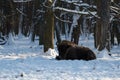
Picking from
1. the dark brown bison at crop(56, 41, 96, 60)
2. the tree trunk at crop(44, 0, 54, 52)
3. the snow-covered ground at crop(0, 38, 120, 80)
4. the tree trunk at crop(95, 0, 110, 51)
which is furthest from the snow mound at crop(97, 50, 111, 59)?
the tree trunk at crop(44, 0, 54, 52)

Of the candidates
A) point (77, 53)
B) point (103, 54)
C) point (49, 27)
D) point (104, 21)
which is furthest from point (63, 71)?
point (49, 27)

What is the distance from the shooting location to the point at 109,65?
13.9 m

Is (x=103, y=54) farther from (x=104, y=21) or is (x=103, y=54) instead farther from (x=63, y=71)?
(x=63, y=71)

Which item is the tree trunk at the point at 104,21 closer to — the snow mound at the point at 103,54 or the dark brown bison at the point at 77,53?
the snow mound at the point at 103,54

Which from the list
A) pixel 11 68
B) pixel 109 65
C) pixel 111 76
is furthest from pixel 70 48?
pixel 111 76

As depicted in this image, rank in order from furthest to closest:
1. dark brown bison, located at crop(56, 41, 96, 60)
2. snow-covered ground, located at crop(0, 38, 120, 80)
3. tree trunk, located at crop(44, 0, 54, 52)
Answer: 1. tree trunk, located at crop(44, 0, 54, 52)
2. dark brown bison, located at crop(56, 41, 96, 60)
3. snow-covered ground, located at crop(0, 38, 120, 80)

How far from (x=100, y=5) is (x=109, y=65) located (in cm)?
505

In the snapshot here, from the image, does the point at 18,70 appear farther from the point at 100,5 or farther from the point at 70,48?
the point at 100,5

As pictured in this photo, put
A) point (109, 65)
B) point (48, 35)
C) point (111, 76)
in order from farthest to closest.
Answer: point (48, 35)
point (109, 65)
point (111, 76)

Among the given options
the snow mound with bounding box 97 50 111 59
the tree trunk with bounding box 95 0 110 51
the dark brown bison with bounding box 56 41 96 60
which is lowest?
the snow mound with bounding box 97 50 111 59

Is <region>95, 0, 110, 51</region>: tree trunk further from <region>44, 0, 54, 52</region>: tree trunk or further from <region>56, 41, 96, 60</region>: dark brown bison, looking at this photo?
<region>44, 0, 54, 52</region>: tree trunk

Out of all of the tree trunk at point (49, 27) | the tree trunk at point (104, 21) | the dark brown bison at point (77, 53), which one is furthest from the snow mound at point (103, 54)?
the tree trunk at point (49, 27)

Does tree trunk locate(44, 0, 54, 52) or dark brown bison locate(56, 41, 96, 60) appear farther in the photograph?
tree trunk locate(44, 0, 54, 52)

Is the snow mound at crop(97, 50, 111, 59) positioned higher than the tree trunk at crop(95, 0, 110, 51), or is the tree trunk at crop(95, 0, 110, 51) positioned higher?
the tree trunk at crop(95, 0, 110, 51)
